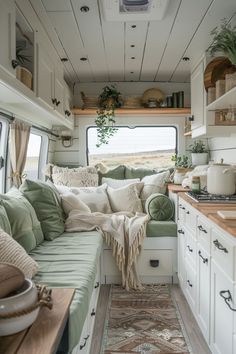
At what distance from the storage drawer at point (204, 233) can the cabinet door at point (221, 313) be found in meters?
0.15

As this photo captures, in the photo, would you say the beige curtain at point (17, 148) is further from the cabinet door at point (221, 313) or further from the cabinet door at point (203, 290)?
the cabinet door at point (221, 313)

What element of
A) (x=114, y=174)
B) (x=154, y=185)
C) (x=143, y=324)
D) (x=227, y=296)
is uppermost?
(x=114, y=174)

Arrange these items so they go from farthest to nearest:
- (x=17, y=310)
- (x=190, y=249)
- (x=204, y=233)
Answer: (x=190, y=249)
(x=204, y=233)
(x=17, y=310)

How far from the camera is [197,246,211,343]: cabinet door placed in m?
1.87

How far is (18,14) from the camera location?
6.59 feet

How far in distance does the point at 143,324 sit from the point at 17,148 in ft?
5.79

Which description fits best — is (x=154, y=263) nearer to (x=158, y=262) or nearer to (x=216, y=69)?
(x=158, y=262)

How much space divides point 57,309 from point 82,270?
0.72m

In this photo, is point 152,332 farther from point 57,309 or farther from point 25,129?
point 25,129

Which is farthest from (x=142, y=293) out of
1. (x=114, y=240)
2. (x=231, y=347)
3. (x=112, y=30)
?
(x=112, y=30)

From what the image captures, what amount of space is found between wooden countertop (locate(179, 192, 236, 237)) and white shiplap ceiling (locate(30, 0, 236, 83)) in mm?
1391

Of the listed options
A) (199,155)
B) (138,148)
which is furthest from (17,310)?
(138,148)

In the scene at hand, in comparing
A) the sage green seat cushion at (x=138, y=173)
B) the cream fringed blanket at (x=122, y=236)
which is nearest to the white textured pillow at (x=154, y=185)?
the sage green seat cushion at (x=138, y=173)

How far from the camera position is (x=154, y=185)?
11.9 feet
